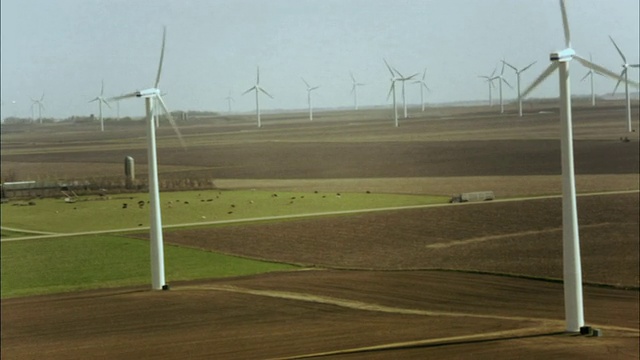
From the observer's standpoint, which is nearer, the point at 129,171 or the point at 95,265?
the point at 95,265

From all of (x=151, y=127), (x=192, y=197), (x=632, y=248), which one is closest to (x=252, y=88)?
(x=192, y=197)

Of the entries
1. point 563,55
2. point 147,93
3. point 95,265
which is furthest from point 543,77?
point 95,265

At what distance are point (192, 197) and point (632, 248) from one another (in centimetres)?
1350

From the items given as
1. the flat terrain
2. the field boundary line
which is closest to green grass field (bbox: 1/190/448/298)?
the field boundary line

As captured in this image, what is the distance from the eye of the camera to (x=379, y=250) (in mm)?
30031

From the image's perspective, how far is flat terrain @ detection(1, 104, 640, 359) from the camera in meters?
17.2

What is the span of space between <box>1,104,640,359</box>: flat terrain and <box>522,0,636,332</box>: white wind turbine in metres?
0.57

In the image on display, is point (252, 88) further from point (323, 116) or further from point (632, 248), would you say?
point (632, 248)

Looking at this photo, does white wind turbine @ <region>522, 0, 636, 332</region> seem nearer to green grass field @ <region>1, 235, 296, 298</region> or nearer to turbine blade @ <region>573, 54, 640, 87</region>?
turbine blade @ <region>573, 54, 640, 87</region>

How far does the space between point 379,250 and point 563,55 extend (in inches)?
487

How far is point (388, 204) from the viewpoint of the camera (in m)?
33.9

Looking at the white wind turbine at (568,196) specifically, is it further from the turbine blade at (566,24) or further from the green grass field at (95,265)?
the green grass field at (95,265)

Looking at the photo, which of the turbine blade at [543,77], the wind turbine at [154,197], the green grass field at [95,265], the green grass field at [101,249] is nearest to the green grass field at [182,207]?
the green grass field at [101,249]

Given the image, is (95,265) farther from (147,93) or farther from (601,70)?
(601,70)
